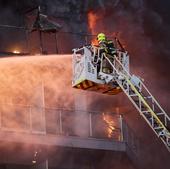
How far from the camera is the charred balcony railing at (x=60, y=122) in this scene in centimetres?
2994

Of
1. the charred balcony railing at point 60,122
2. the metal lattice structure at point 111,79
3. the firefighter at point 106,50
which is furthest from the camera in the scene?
the charred balcony railing at point 60,122

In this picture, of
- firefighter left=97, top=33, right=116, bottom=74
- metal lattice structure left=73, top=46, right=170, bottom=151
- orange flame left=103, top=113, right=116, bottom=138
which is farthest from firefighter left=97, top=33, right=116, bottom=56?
orange flame left=103, top=113, right=116, bottom=138

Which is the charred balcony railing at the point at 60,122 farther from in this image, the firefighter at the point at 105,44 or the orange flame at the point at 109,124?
the firefighter at the point at 105,44

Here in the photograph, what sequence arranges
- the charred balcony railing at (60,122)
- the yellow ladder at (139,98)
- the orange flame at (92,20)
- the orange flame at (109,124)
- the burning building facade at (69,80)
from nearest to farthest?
Answer: the yellow ladder at (139,98), the charred balcony railing at (60,122), the burning building facade at (69,80), the orange flame at (109,124), the orange flame at (92,20)

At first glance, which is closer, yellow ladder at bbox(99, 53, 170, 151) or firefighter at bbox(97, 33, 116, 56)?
yellow ladder at bbox(99, 53, 170, 151)

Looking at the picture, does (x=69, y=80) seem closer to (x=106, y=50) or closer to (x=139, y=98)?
(x=106, y=50)

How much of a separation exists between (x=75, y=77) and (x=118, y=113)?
8.04 metres

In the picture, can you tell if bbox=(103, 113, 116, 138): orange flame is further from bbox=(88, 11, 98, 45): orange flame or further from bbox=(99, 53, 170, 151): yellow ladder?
bbox=(99, 53, 170, 151): yellow ladder

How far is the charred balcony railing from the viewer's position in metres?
29.9

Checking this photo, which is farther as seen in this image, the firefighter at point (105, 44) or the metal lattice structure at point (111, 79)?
the firefighter at point (105, 44)

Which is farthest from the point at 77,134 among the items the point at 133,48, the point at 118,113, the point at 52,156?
the point at 133,48

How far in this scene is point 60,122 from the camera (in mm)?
30828

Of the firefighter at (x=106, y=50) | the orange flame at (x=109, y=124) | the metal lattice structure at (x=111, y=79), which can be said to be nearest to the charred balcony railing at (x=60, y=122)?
the orange flame at (x=109, y=124)

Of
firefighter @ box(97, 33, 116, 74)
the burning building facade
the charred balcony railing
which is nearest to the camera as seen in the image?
firefighter @ box(97, 33, 116, 74)
